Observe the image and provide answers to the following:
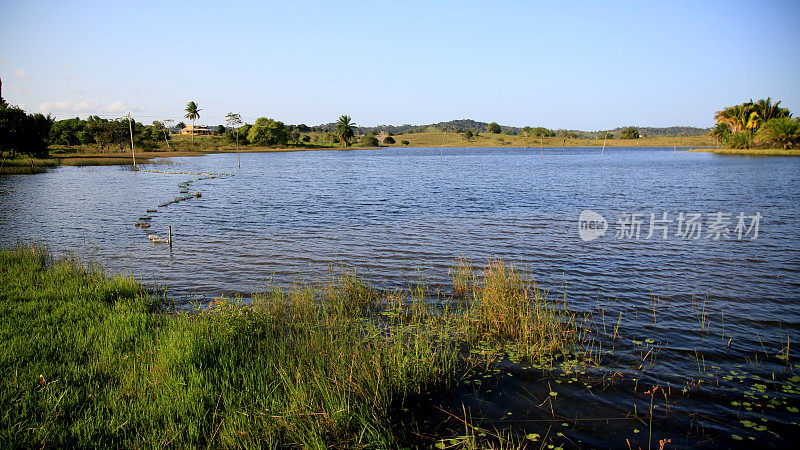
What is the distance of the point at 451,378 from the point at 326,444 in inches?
105

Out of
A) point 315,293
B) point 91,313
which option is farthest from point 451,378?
point 91,313

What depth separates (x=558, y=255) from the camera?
1548cm

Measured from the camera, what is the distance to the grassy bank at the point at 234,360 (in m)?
4.99

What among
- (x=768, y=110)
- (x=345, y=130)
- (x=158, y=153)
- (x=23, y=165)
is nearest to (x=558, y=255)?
(x=23, y=165)

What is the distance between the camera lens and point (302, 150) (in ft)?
480

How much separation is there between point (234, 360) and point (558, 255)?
39.2 ft

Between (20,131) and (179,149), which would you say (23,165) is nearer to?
(20,131)

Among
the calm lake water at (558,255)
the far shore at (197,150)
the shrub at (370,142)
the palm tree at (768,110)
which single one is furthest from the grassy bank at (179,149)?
the palm tree at (768,110)

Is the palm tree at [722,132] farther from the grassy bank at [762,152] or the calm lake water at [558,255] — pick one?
the calm lake water at [558,255]

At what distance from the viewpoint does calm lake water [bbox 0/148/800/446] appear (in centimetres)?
684

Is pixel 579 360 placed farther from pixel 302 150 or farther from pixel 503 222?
pixel 302 150

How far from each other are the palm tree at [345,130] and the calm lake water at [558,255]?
13452 centimetres

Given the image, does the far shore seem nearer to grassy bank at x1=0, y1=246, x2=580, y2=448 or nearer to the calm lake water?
the calm lake water

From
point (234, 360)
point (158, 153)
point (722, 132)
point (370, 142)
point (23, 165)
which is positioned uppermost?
point (722, 132)
